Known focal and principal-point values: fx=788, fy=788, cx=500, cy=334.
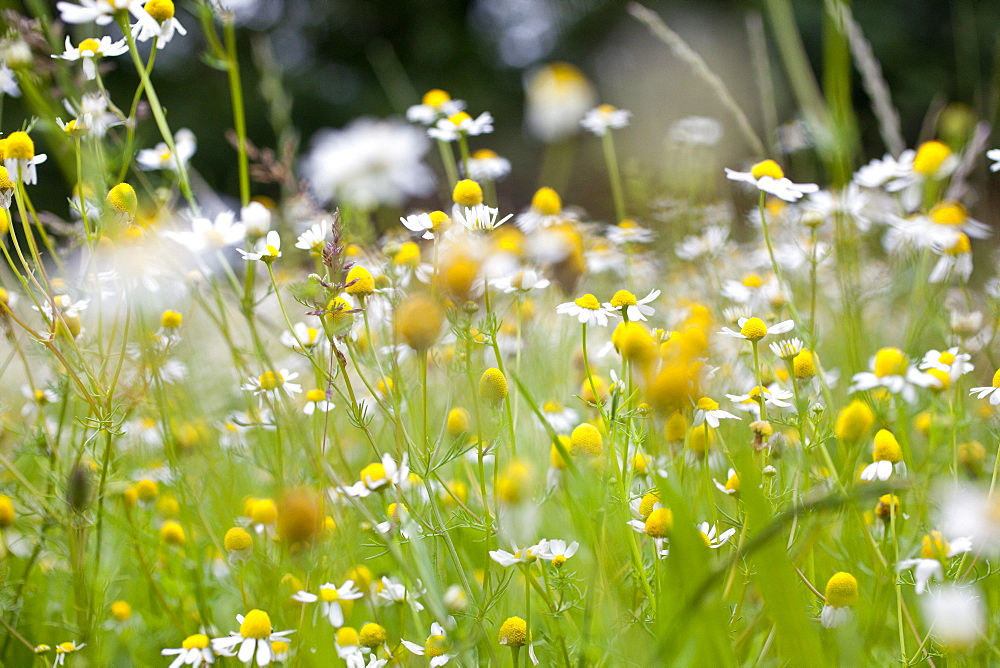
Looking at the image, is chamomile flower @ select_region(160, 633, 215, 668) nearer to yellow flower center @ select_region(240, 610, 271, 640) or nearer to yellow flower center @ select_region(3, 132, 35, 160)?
yellow flower center @ select_region(240, 610, 271, 640)

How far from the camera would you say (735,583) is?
2.33 feet

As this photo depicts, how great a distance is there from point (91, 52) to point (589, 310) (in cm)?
60

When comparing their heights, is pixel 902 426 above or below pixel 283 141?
below

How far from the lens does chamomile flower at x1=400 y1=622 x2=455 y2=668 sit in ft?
2.02

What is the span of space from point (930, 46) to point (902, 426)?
6491 millimetres

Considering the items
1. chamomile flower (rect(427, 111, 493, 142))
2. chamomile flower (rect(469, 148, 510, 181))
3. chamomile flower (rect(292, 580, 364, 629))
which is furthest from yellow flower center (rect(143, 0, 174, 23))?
chamomile flower (rect(292, 580, 364, 629))

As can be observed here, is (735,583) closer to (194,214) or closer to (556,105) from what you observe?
(556,105)

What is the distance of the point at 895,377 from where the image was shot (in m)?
0.74

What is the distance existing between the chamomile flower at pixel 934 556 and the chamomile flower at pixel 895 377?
132 mm

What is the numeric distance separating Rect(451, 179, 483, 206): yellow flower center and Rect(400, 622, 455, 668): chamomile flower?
1.31 ft

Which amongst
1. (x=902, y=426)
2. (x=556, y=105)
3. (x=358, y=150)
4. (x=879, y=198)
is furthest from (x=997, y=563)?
(x=879, y=198)

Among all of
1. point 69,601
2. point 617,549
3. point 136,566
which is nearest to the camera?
point 617,549

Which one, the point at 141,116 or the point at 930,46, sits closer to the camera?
the point at 141,116

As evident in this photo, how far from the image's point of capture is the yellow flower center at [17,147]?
28.4 inches
